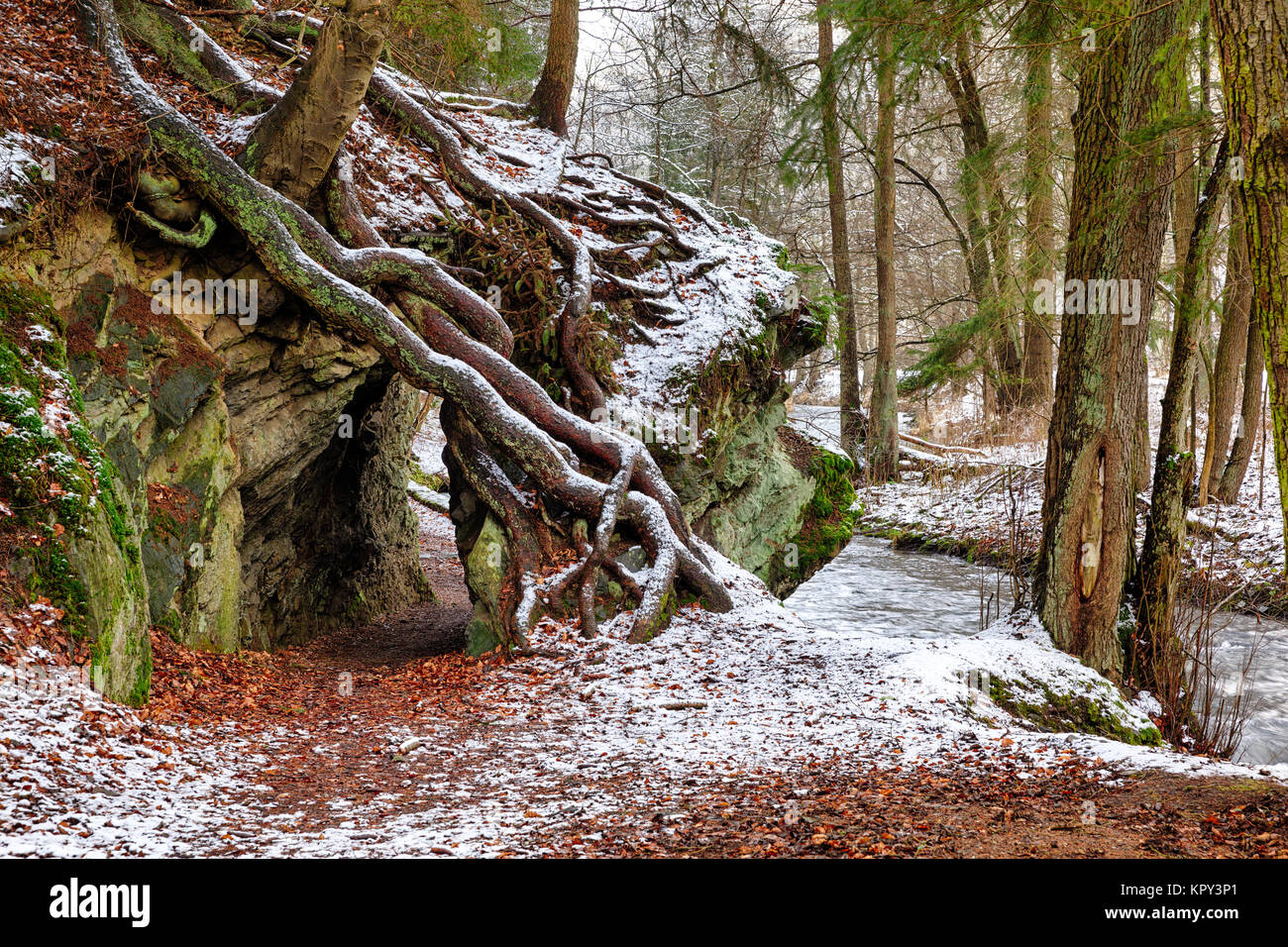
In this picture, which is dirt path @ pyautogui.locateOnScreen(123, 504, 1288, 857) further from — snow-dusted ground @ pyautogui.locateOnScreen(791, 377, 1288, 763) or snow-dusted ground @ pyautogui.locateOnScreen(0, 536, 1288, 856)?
snow-dusted ground @ pyautogui.locateOnScreen(791, 377, 1288, 763)

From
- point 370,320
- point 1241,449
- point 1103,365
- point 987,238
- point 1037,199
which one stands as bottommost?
point 1241,449

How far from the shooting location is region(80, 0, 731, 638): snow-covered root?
6605 millimetres

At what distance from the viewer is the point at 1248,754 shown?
277 inches

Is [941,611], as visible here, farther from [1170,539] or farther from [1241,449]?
[1241,449]

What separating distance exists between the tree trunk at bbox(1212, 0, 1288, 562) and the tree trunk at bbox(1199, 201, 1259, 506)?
27.7 ft

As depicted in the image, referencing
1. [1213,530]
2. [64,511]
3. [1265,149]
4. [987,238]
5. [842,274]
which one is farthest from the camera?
[842,274]

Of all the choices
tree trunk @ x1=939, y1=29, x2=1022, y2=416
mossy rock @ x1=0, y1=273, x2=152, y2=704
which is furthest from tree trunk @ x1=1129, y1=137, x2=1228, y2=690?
mossy rock @ x1=0, y1=273, x2=152, y2=704

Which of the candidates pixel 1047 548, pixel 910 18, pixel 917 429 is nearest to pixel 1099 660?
pixel 1047 548

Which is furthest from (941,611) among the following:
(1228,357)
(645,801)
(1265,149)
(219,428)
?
(219,428)

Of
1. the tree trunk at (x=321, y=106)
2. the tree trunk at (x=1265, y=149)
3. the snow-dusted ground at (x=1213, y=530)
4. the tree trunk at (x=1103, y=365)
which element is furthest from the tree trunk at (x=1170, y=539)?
the tree trunk at (x=321, y=106)

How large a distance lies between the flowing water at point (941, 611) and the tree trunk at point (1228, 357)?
328 cm

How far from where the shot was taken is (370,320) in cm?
672

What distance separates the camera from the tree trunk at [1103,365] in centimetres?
636

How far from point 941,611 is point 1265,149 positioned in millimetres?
8623
